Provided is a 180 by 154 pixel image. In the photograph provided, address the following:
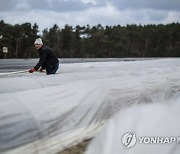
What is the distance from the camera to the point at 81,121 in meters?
5.10

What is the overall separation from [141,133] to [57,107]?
3.91 ft

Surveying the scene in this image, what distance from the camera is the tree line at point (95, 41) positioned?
180 ft

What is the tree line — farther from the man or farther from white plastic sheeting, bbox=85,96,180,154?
white plastic sheeting, bbox=85,96,180,154

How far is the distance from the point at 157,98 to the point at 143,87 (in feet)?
1.14

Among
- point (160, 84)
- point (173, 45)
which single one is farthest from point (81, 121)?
point (173, 45)

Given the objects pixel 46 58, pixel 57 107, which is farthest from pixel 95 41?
pixel 57 107

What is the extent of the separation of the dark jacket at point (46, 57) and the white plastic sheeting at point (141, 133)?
10.4ft

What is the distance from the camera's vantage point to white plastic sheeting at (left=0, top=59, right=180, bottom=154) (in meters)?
4.00

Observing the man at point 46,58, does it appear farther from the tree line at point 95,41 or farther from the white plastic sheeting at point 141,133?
the tree line at point 95,41

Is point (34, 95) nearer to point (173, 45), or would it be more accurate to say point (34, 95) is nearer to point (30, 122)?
point (30, 122)

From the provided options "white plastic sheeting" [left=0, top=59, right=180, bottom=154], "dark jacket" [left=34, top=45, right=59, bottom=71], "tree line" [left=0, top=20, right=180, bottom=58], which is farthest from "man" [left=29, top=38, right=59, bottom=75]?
"tree line" [left=0, top=20, right=180, bottom=58]

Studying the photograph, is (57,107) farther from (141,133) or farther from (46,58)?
(46,58)

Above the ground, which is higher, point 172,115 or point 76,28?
point 76,28

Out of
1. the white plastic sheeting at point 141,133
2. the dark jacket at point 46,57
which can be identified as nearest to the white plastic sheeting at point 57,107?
the white plastic sheeting at point 141,133
